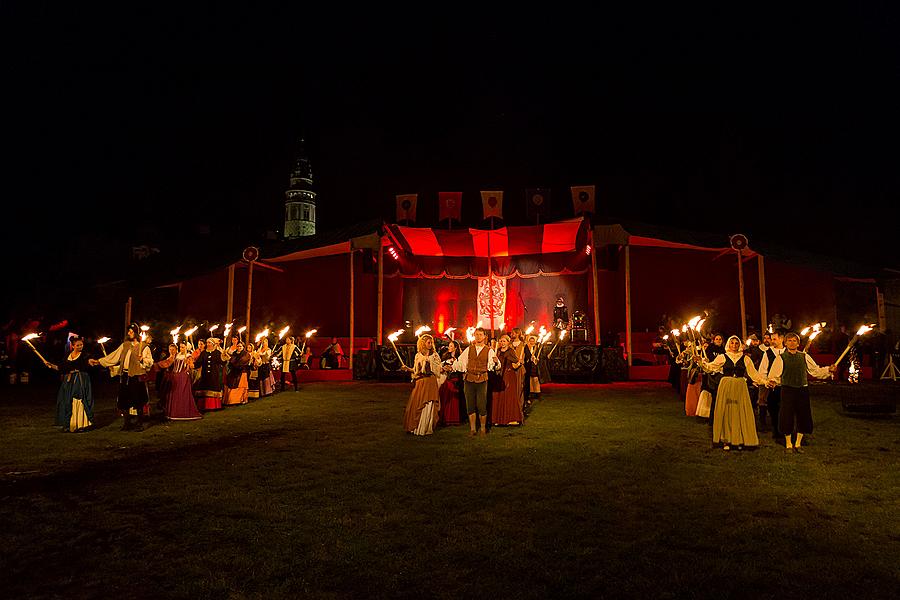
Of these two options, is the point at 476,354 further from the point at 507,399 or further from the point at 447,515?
the point at 447,515

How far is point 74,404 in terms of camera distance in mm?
8508

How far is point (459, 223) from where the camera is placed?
21266mm

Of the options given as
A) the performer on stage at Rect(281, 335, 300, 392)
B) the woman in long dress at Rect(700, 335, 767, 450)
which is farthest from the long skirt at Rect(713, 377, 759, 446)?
the performer on stage at Rect(281, 335, 300, 392)

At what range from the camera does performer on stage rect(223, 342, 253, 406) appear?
11641 millimetres

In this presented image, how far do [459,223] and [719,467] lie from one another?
635 inches

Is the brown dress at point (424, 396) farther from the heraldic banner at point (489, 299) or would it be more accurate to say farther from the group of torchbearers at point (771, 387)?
the heraldic banner at point (489, 299)

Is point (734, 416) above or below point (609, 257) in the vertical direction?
below

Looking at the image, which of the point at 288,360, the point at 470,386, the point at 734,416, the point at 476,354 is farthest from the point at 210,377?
the point at 734,416

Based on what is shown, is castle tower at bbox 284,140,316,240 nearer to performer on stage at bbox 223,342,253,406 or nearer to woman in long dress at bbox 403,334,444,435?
performer on stage at bbox 223,342,253,406

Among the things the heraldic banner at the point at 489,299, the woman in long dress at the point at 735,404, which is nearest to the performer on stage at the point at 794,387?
the woman in long dress at the point at 735,404

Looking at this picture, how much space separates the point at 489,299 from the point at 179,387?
14876 mm

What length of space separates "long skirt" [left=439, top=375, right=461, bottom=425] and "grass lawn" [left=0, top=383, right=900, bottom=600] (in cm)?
93

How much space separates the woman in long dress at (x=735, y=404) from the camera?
6.95 metres

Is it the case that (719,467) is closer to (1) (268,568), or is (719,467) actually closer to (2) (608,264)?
(1) (268,568)
